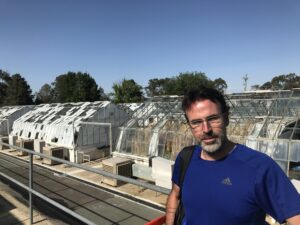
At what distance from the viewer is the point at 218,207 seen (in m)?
1.71

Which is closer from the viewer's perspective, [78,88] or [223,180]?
[223,180]

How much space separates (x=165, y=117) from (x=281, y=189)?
15599 mm

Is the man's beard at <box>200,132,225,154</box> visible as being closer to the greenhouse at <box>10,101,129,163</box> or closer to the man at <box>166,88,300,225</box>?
the man at <box>166,88,300,225</box>

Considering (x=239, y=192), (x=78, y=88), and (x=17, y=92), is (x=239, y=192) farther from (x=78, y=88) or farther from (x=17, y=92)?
(x=17, y=92)

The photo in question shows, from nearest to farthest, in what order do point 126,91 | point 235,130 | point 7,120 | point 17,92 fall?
point 235,130
point 7,120
point 126,91
point 17,92

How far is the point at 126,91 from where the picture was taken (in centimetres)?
4647

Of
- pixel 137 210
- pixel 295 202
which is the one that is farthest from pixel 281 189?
pixel 137 210

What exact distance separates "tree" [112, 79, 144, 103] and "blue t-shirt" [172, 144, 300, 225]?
44.7m

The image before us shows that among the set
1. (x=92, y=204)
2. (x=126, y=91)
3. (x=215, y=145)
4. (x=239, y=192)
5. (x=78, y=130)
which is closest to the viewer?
(x=239, y=192)

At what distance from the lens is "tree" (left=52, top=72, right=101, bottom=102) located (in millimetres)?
52469

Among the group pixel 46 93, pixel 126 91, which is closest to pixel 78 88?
pixel 126 91

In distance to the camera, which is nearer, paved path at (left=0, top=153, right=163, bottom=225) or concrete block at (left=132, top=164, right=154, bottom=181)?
paved path at (left=0, top=153, right=163, bottom=225)

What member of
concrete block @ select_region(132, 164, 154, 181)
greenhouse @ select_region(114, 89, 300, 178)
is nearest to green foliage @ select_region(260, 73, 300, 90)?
greenhouse @ select_region(114, 89, 300, 178)

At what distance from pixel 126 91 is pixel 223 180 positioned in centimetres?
4517
